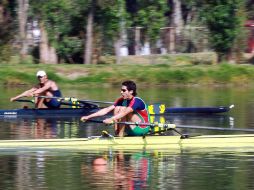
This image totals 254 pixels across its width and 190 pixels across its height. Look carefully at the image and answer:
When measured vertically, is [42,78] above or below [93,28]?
below

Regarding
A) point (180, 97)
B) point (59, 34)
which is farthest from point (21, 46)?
point (180, 97)

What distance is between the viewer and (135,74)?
1455 inches

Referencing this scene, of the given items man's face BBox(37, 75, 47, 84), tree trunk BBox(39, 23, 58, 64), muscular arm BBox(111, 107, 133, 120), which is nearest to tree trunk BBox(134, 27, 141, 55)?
tree trunk BBox(39, 23, 58, 64)

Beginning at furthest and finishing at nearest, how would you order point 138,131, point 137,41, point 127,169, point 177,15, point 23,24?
point 177,15, point 137,41, point 23,24, point 138,131, point 127,169

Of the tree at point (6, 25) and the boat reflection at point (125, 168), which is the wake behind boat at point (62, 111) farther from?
the tree at point (6, 25)

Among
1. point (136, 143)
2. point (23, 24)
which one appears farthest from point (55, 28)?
point (136, 143)

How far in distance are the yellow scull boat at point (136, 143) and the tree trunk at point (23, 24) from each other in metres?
23.7

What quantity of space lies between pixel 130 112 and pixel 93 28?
2377cm

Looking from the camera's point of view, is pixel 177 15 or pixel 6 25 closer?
pixel 6 25

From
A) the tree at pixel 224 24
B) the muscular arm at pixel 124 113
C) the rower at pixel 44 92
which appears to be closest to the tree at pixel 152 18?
the tree at pixel 224 24

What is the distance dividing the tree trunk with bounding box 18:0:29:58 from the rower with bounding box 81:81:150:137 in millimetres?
23248

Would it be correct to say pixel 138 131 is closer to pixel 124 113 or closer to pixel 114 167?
pixel 124 113

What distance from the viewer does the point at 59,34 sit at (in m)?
40.2

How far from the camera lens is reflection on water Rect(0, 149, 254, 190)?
45.7 ft
